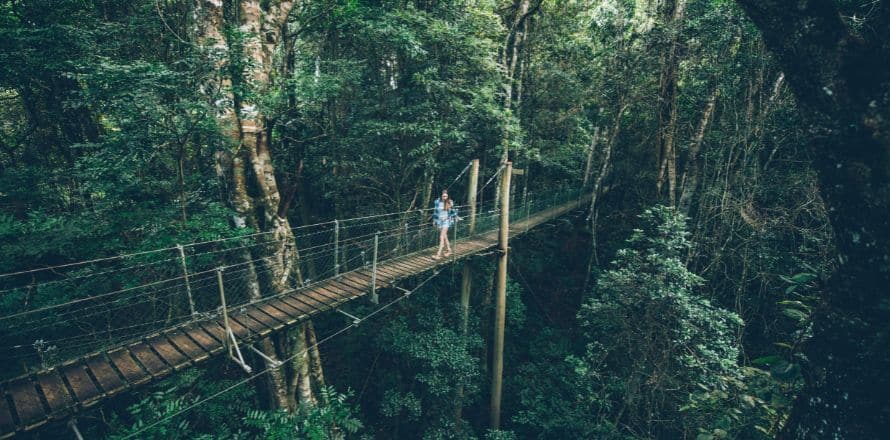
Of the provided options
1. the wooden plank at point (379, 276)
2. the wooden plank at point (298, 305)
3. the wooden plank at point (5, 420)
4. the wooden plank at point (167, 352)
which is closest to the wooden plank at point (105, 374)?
the wooden plank at point (167, 352)

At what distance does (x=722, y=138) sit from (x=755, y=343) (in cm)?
394

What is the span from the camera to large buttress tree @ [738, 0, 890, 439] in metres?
1.35

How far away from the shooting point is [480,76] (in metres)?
6.18

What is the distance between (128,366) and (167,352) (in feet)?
0.70

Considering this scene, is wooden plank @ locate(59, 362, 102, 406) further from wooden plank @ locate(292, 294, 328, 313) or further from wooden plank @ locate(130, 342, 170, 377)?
wooden plank @ locate(292, 294, 328, 313)

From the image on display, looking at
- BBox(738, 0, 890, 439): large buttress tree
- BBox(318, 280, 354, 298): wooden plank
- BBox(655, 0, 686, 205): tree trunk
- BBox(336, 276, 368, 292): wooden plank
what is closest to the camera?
BBox(738, 0, 890, 439): large buttress tree

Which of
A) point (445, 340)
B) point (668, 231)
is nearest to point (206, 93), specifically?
point (445, 340)

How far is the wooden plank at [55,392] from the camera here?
2014mm

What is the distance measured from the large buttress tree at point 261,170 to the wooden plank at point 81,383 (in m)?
1.60

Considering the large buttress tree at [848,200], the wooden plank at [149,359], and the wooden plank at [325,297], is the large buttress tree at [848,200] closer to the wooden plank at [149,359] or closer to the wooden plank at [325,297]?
the wooden plank at [325,297]

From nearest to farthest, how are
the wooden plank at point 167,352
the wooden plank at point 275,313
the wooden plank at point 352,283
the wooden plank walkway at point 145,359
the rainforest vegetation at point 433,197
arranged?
the rainforest vegetation at point 433,197, the wooden plank walkway at point 145,359, the wooden plank at point 167,352, the wooden plank at point 275,313, the wooden plank at point 352,283

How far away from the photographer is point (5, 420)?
1879mm

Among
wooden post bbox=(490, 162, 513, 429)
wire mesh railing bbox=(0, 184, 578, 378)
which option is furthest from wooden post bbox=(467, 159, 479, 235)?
wire mesh railing bbox=(0, 184, 578, 378)

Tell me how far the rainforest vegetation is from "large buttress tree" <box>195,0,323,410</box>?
37 mm
